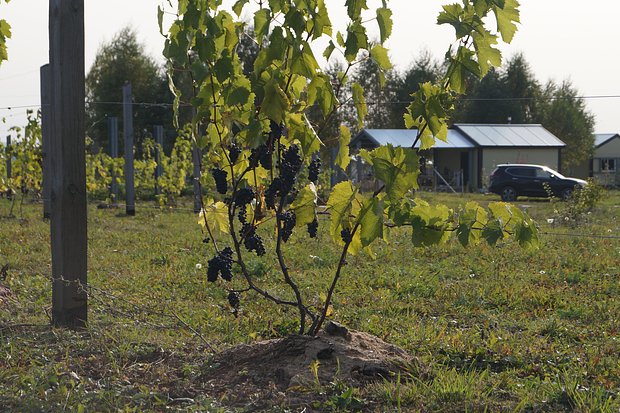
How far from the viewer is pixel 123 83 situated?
1950 inches

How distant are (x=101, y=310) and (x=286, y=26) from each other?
3140 mm

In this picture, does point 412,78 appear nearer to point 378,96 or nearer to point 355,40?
point 378,96

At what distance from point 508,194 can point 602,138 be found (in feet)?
111

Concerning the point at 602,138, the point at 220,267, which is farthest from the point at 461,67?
the point at 602,138

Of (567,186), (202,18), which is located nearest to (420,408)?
(202,18)

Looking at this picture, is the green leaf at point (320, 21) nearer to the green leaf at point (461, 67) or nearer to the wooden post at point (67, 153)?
the green leaf at point (461, 67)

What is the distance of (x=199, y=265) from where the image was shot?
33.1ft

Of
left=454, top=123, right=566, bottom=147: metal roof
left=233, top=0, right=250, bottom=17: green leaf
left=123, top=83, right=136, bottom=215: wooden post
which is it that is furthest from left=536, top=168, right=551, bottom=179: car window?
left=233, top=0, right=250, bottom=17: green leaf

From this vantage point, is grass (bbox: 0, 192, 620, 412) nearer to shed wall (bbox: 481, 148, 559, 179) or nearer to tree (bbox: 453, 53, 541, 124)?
shed wall (bbox: 481, 148, 559, 179)

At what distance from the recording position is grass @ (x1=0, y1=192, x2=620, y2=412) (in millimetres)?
4660

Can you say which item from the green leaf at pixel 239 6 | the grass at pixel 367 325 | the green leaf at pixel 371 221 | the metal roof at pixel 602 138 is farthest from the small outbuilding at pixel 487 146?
the green leaf at pixel 371 221

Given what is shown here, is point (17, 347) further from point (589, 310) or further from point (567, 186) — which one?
point (567, 186)

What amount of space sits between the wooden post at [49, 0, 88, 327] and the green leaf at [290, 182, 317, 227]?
174cm

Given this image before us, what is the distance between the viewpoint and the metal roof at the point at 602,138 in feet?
201
